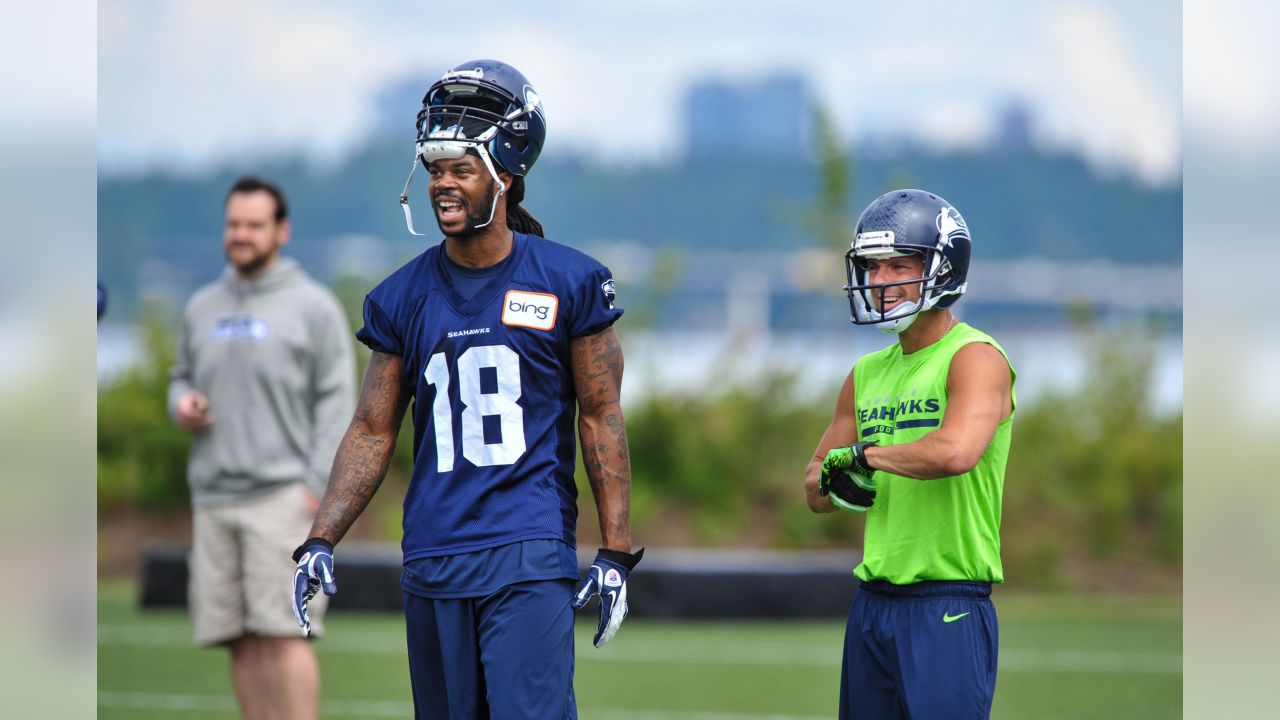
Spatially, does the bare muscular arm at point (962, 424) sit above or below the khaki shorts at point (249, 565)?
above

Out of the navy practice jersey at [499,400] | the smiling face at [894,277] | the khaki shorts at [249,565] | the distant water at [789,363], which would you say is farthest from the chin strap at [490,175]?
the distant water at [789,363]

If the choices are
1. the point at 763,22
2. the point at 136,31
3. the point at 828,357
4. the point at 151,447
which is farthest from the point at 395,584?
the point at 763,22

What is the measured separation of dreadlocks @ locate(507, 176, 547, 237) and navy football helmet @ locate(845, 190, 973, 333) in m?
0.97

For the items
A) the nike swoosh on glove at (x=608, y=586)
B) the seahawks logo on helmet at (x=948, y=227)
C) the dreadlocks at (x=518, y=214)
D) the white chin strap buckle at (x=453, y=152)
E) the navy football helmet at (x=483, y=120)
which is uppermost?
the navy football helmet at (x=483, y=120)

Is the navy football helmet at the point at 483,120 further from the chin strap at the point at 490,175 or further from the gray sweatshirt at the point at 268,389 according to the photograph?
the gray sweatshirt at the point at 268,389

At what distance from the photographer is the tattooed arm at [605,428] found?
12.8 feet

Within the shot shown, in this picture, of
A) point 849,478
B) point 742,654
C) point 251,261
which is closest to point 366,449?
point 849,478

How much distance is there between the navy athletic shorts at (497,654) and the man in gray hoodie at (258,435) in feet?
7.75

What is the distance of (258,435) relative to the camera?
620cm

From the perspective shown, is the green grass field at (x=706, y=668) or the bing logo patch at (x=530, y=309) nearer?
the bing logo patch at (x=530, y=309)

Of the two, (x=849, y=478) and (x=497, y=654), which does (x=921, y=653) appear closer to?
(x=849, y=478)

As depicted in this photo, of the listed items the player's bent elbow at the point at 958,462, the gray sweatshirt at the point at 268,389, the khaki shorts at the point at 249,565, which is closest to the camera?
the player's bent elbow at the point at 958,462

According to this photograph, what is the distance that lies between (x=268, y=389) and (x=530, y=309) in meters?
2.74
